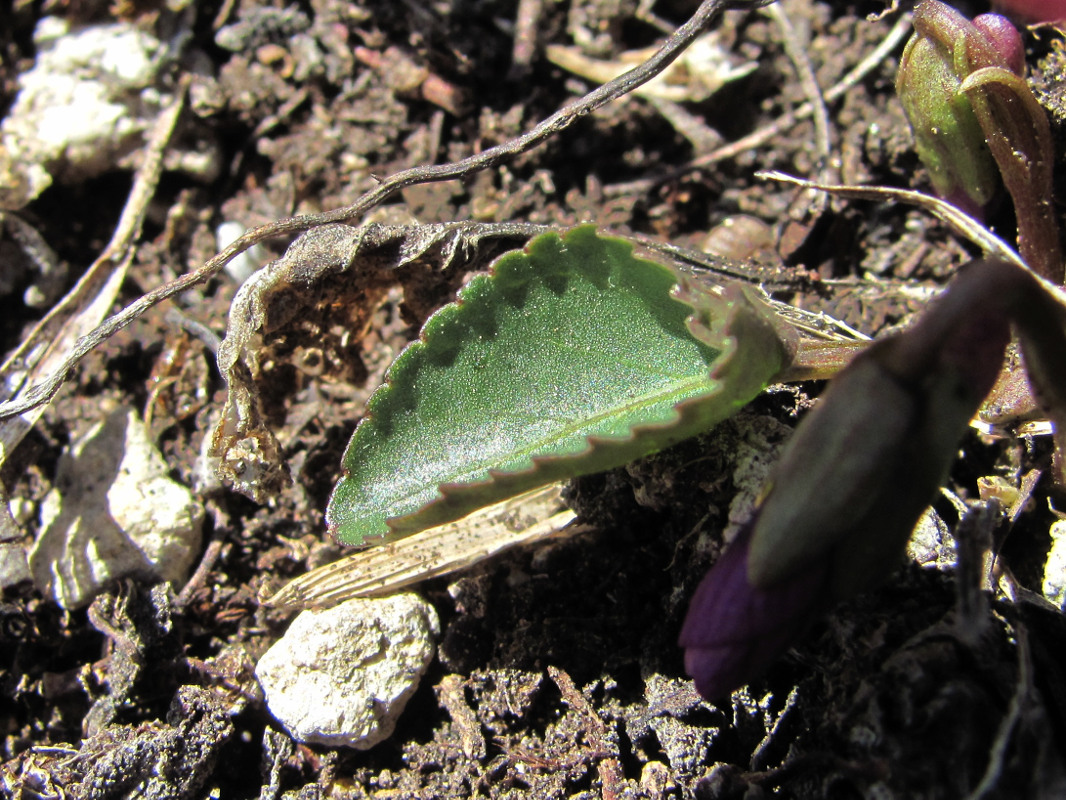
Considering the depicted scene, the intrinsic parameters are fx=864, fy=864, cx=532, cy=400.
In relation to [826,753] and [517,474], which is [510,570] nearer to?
[517,474]

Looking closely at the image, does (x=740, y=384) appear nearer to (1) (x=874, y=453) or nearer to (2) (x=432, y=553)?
(1) (x=874, y=453)

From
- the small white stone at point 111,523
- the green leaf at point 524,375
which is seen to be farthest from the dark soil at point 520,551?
the green leaf at point 524,375

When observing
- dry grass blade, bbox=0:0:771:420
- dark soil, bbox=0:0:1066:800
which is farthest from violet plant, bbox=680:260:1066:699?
dry grass blade, bbox=0:0:771:420

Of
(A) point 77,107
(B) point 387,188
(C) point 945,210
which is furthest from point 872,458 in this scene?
(A) point 77,107

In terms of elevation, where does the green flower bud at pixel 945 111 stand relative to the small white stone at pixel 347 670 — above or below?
above

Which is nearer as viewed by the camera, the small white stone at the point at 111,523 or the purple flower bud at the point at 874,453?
the purple flower bud at the point at 874,453

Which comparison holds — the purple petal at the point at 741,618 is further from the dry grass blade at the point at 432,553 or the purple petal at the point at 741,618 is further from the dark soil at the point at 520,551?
the dry grass blade at the point at 432,553

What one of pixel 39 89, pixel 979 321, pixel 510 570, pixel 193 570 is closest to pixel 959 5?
pixel 979 321
